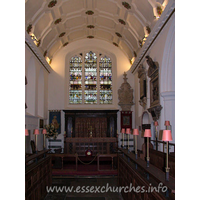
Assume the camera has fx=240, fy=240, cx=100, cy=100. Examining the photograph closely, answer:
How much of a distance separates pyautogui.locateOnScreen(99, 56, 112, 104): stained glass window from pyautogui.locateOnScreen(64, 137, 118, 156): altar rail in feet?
11.4

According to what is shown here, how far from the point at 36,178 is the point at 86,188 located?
8.04 feet

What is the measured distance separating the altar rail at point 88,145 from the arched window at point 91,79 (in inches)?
135

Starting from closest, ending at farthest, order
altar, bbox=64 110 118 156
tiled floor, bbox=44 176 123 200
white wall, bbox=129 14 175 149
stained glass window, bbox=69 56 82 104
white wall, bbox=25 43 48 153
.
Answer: tiled floor, bbox=44 176 123 200 → white wall, bbox=129 14 175 149 → white wall, bbox=25 43 48 153 → altar, bbox=64 110 118 156 → stained glass window, bbox=69 56 82 104

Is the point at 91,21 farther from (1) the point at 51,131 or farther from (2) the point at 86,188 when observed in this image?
(2) the point at 86,188

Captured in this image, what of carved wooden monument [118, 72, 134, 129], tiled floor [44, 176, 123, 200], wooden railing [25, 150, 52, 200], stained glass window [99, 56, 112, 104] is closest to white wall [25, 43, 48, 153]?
tiled floor [44, 176, 123, 200]

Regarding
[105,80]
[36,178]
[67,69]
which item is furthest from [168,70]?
[67,69]

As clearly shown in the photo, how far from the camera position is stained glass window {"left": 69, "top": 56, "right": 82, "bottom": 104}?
1705 centimetres

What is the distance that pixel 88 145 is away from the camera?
47.3 feet

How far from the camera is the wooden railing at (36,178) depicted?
5558mm

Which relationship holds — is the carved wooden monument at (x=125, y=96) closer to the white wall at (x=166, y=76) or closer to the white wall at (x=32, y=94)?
the white wall at (x=32, y=94)

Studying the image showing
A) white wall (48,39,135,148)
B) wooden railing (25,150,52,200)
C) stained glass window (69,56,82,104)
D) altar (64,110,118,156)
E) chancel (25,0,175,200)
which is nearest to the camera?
wooden railing (25,150,52,200)

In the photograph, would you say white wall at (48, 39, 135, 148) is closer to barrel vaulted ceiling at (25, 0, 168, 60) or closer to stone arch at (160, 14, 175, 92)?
barrel vaulted ceiling at (25, 0, 168, 60)

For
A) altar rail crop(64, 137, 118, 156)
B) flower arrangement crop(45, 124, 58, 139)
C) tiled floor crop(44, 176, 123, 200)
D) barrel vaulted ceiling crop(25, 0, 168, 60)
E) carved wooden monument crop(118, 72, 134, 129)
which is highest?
barrel vaulted ceiling crop(25, 0, 168, 60)
